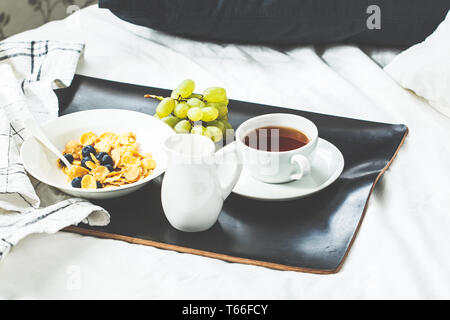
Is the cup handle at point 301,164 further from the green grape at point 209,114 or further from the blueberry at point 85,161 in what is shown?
the blueberry at point 85,161

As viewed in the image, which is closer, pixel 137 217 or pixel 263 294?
pixel 263 294

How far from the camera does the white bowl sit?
682 mm

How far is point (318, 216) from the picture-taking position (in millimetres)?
622

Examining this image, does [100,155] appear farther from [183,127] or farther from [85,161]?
[183,127]

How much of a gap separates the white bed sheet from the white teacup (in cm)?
10

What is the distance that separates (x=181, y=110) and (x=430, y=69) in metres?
0.43

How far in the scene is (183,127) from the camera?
739 mm

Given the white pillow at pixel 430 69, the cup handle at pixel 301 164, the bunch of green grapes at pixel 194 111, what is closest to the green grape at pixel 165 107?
the bunch of green grapes at pixel 194 111

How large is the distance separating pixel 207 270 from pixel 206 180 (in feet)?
0.32

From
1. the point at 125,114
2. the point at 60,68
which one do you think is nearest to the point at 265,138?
the point at 125,114

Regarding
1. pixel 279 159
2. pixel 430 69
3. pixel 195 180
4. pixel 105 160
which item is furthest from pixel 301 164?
pixel 430 69

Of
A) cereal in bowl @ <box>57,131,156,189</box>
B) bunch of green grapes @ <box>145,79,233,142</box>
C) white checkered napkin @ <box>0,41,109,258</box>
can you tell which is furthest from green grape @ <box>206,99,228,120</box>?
white checkered napkin @ <box>0,41,109,258</box>
